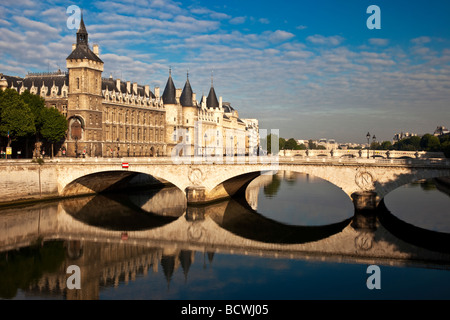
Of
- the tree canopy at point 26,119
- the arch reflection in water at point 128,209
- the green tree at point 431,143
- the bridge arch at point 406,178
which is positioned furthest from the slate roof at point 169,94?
the green tree at point 431,143

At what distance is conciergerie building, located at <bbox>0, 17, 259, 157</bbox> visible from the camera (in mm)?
74188

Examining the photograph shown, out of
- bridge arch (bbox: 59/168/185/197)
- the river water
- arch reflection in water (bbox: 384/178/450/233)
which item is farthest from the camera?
bridge arch (bbox: 59/168/185/197)

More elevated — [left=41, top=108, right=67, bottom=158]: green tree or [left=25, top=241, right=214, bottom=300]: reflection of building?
[left=41, top=108, right=67, bottom=158]: green tree

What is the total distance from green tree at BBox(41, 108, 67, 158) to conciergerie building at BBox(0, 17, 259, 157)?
160 inches

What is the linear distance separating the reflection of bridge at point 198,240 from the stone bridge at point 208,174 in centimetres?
325

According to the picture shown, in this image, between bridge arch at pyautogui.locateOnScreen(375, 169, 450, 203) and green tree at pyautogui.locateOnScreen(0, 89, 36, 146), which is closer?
bridge arch at pyautogui.locateOnScreen(375, 169, 450, 203)

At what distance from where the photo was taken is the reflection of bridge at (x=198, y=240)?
30203 millimetres

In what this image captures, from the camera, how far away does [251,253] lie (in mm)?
32625

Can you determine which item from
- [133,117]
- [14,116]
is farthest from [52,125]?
[133,117]

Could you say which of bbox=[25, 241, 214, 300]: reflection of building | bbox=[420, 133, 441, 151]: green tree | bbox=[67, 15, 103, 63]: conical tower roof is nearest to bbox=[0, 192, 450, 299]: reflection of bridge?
bbox=[25, 241, 214, 300]: reflection of building

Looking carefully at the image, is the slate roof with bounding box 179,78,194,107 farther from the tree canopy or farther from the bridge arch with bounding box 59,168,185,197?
the bridge arch with bounding box 59,168,185,197

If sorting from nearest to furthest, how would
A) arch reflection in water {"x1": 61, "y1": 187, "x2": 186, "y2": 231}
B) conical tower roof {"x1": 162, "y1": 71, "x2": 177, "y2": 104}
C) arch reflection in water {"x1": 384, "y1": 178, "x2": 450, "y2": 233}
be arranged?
arch reflection in water {"x1": 384, "y1": 178, "x2": 450, "y2": 233} < arch reflection in water {"x1": 61, "y1": 187, "x2": 186, "y2": 231} < conical tower roof {"x1": 162, "y1": 71, "x2": 177, "y2": 104}

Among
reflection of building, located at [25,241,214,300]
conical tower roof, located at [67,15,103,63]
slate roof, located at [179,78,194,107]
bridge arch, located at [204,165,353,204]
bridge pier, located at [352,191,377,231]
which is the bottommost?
reflection of building, located at [25,241,214,300]
